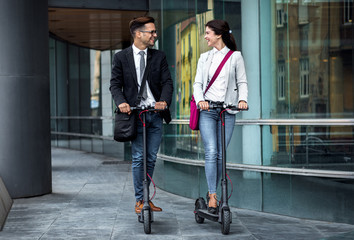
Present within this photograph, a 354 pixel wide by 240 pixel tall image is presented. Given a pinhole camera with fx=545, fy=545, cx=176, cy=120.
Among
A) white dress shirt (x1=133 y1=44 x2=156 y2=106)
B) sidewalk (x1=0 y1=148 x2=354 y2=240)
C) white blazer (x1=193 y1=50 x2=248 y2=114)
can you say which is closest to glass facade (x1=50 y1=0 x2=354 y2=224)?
sidewalk (x1=0 y1=148 x2=354 y2=240)

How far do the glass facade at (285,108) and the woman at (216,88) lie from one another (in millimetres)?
1081

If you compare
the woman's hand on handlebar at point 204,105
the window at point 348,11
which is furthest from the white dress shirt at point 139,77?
the window at point 348,11

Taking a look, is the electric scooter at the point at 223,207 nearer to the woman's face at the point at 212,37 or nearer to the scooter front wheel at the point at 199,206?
the scooter front wheel at the point at 199,206

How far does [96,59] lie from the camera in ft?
58.0

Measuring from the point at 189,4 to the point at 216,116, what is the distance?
9.05 ft

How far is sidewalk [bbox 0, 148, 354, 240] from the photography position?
518 cm

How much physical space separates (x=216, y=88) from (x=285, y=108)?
126cm

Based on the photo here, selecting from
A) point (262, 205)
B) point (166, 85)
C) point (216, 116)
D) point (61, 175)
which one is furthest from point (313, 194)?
point (61, 175)

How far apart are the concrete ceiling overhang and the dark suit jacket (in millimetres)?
5733

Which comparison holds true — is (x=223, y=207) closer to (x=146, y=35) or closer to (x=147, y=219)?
(x=147, y=219)

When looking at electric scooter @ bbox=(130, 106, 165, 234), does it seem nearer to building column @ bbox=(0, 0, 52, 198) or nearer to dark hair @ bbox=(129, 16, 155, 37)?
dark hair @ bbox=(129, 16, 155, 37)

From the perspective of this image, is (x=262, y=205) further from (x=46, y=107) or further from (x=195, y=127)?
(x=46, y=107)

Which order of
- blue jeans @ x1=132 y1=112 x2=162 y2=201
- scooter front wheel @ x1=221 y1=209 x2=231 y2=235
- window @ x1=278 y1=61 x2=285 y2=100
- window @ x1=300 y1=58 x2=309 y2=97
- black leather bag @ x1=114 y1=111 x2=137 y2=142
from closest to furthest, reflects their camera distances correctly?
scooter front wheel @ x1=221 y1=209 x2=231 y2=235, black leather bag @ x1=114 y1=111 x2=137 y2=142, blue jeans @ x1=132 y1=112 x2=162 y2=201, window @ x1=300 y1=58 x2=309 y2=97, window @ x1=278 y1=61 x2=285 y2=100

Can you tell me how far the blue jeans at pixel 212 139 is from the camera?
5.43 m
